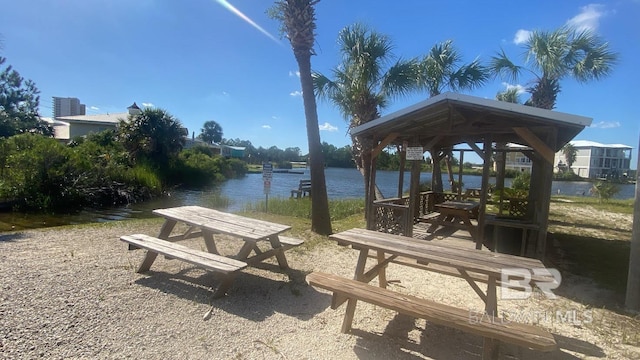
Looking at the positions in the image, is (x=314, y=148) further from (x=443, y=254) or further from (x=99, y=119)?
(x=99, y=119)

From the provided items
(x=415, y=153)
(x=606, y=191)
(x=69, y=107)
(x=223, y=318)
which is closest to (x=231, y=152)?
(x=69, y=107)

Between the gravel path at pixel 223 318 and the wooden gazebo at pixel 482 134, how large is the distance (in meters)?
1.64

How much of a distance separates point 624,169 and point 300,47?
81207 mm

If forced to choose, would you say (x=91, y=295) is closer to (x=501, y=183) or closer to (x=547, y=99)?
(x=501, y=183)

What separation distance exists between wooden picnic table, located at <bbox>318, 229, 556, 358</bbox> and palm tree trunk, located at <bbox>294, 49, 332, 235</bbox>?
388 cm

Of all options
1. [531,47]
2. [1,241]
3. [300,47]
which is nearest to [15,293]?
[1,241]

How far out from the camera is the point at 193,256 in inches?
148

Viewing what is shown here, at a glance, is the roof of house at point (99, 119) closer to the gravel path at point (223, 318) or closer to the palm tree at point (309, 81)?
the palm tree at point (309, 81)

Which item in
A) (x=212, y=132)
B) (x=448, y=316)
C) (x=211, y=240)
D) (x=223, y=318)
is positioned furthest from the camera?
(x=212, y=132)

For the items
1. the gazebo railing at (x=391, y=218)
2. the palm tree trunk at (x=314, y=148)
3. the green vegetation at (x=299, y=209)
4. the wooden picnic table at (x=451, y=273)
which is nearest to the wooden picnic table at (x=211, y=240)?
the wooden picnic table at (x=451, y=273)

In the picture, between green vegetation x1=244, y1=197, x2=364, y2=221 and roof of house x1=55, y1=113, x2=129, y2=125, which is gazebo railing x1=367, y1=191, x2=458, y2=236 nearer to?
green vegetation x1=244, y1=197, x2=364, y2=221

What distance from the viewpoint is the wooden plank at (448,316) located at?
7.02 ft

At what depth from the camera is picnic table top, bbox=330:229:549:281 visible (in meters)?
2.63

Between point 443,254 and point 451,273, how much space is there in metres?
0.54
